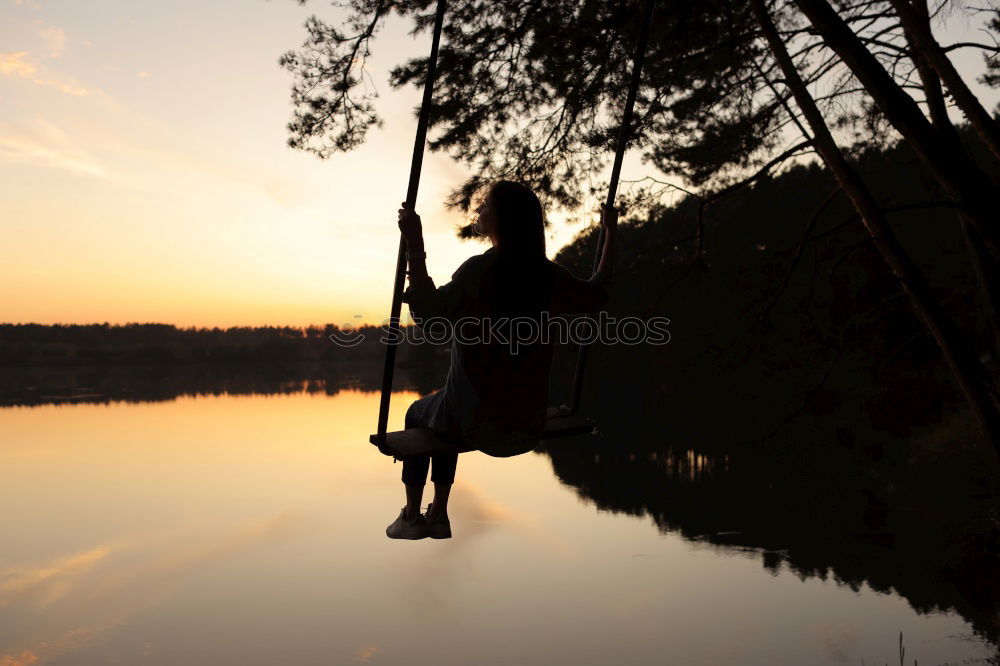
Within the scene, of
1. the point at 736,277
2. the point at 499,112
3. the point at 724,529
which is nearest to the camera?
the point at 499,112

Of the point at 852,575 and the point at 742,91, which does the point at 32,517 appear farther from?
the point at 742,91

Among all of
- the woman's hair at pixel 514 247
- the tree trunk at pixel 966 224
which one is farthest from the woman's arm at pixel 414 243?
the tree trunk at pixel 966 224

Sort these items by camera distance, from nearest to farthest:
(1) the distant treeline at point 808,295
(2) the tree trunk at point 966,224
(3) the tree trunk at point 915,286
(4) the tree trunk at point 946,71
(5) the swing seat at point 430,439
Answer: (5) the swing seat at point 430,439 < (4) the tree trunk at point 946,71 < (3) the tree trunk at point 915,286 < (2) the tree trunk at point 966,224 < (1) the distant treeline at point 808,295

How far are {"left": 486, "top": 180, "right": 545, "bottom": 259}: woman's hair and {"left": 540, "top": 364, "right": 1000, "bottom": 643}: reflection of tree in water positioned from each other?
10.7 metres

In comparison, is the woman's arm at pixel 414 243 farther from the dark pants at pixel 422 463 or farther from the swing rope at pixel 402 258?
the dark pants at pixel 422 463

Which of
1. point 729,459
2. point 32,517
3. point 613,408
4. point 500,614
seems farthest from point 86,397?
point 729,459

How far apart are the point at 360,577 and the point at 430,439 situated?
58085 millimetres

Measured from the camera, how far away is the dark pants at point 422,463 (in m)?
2.93

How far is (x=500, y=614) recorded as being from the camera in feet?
159

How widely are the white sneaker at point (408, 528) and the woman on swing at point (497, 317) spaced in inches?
18.5

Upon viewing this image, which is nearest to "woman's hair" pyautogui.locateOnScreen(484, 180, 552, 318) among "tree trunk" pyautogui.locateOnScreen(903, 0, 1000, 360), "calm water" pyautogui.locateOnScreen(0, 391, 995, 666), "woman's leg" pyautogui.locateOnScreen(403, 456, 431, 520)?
"woman's leg" pyautogui.locateOnScreen(403, 456, 431, 520)

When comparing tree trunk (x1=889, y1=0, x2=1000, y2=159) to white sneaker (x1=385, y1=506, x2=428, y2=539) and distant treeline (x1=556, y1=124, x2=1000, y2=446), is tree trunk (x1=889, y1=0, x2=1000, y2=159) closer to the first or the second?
distant treeline (x1=556, y1=124, x2=1000, y2=446)

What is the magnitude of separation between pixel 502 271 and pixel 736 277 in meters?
6.94

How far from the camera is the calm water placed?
128 ft
